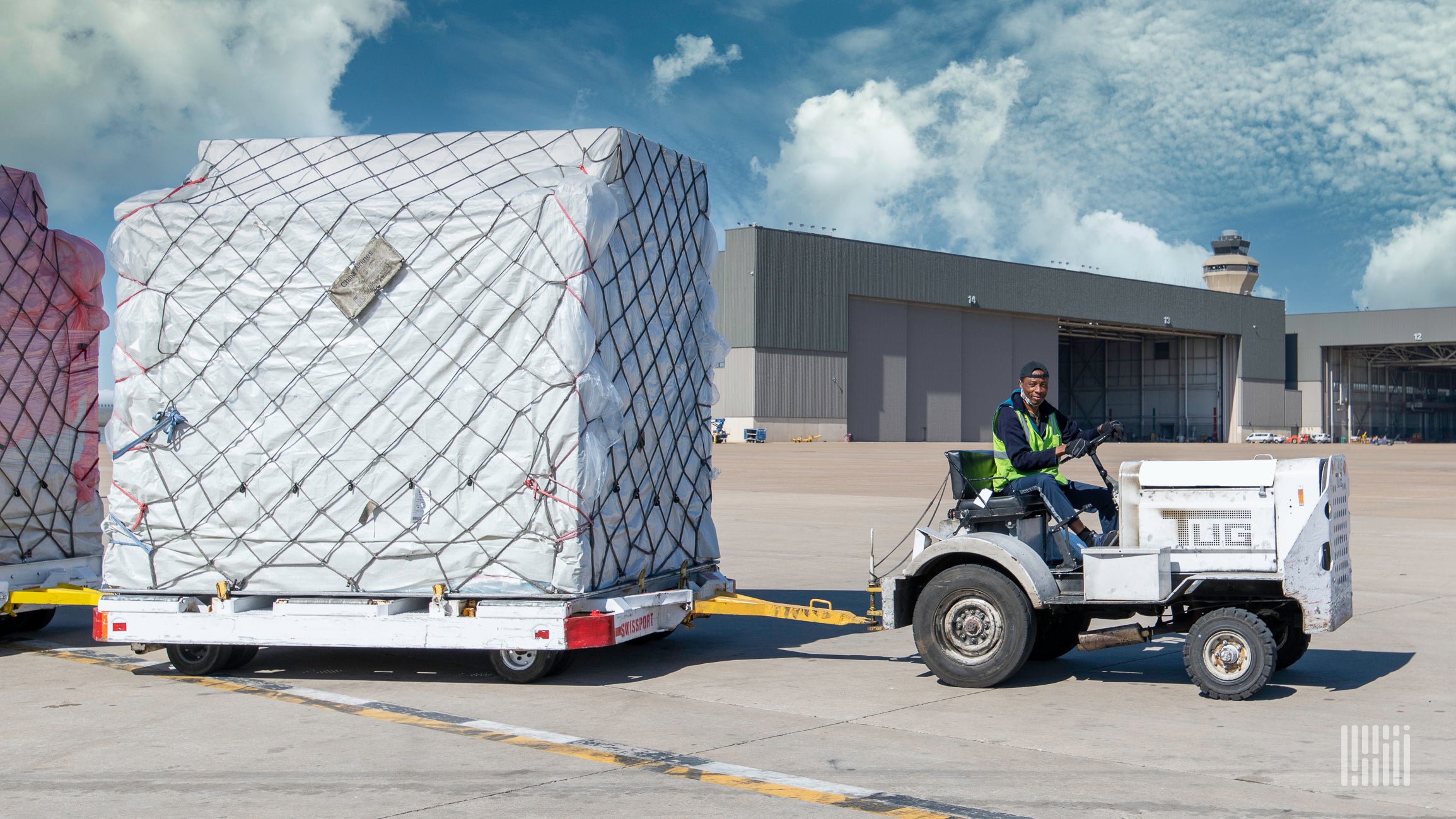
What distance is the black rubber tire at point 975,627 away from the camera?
293 inches

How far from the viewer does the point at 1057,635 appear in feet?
28.0

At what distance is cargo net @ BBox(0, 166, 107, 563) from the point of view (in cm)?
937

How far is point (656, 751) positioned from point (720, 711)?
3.26ft

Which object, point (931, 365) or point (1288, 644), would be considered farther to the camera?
point (931, 365)

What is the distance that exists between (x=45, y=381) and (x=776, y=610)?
5.67 meters

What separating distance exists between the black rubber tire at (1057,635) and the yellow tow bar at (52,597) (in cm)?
606

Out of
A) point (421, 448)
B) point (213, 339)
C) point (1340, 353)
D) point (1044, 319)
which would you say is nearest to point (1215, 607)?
point (421, 448)

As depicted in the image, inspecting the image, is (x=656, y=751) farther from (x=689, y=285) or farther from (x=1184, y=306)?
(x=1184, y=306)

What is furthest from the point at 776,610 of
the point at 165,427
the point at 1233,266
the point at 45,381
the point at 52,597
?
the point at 1233,266

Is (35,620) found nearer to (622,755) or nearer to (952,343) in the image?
(622,755)

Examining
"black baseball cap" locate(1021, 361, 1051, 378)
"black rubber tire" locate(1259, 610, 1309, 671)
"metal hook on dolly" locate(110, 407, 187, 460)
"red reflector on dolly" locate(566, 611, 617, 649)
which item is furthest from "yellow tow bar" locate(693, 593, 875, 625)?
"metal hook on dolly" locate(110, 407, 187, 460)

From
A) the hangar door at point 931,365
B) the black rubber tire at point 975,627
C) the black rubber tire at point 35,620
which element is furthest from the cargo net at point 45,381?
the hangar door at point 931,365

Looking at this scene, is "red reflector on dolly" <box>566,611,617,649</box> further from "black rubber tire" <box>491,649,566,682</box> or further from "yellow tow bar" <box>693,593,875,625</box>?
"yellow tow bar" <box>693,593,875,625</box>

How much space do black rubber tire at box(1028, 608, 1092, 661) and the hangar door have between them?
59725 mm
